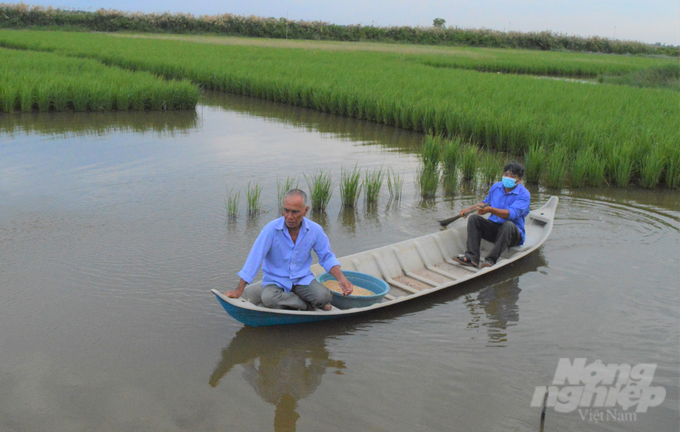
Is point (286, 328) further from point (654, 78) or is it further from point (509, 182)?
point (654, 78)

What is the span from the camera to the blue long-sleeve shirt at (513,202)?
17.0ft

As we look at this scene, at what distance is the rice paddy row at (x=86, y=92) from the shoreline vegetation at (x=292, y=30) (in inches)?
1334

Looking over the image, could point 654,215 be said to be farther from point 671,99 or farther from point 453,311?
point 671,99

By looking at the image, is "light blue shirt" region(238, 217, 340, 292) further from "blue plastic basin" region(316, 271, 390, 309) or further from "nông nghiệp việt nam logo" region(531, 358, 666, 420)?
"nông nghiệp việt nam logo" region(531, 358, 666, 420)

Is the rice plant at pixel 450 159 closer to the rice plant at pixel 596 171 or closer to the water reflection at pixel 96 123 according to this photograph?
the rice plant at pixel 596 171

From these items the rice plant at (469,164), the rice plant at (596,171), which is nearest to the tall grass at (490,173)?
the rice plant at (469,164)

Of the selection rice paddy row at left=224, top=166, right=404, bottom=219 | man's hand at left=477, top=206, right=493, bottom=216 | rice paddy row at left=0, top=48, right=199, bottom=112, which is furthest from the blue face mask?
rice paddy row at left=0, top=48, right=199, bottom=112

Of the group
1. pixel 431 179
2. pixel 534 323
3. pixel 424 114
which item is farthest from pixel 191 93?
pixel 534 323

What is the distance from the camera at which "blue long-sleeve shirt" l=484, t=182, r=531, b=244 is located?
5.18 metres

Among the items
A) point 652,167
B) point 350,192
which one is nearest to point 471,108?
point 652,167

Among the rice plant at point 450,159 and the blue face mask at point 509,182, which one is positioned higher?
the blue face mask at point 509,182

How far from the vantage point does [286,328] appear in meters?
3.92

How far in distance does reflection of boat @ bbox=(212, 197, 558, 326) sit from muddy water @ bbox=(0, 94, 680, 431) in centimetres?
15

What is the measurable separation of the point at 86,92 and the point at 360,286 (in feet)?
34.1
